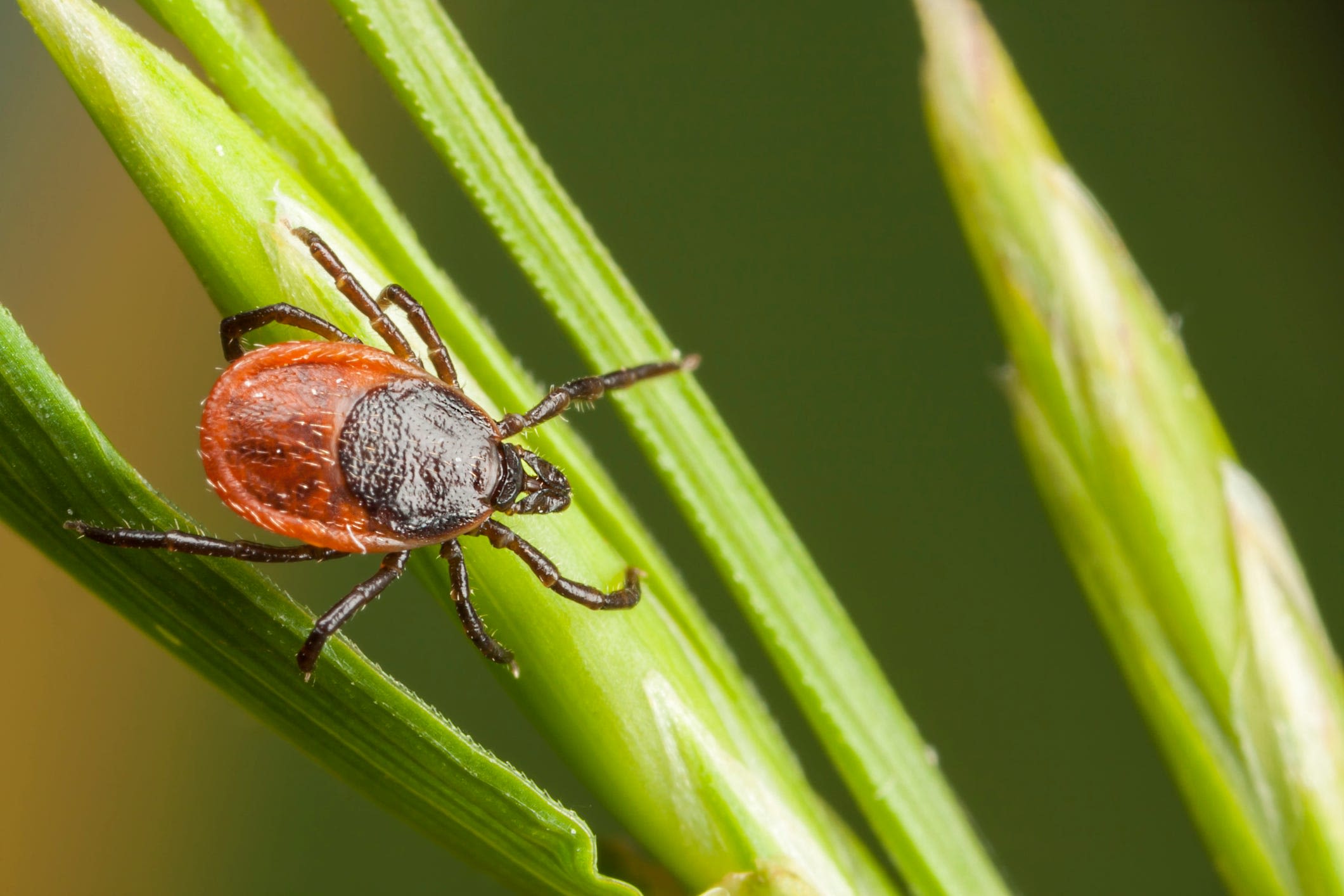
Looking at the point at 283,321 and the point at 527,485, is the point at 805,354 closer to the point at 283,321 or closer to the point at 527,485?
the point at 527,485

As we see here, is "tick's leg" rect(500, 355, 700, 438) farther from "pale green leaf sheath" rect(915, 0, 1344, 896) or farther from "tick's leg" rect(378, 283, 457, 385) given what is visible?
"pale green leaf sheath" rect(915, 0, 1344, 896)

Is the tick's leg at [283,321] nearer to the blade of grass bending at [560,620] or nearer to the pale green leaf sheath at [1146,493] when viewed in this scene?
the blade of grass bending at [560,620]

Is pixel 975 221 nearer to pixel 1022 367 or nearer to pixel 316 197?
pixel 1022 367

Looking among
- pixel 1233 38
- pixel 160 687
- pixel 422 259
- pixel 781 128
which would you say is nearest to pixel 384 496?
pixel 422 259

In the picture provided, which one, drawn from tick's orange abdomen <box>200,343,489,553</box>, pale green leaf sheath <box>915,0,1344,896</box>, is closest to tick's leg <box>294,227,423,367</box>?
tick's orange abdomen <box>200,343,489,553</box>

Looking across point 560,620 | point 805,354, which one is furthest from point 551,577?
point 805,354

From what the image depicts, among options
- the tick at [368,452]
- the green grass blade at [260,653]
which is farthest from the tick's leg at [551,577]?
the green grass blade at [260,653]

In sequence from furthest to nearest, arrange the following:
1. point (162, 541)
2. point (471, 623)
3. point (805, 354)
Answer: point (805, 354), point (471, 623), point (162, 541)
